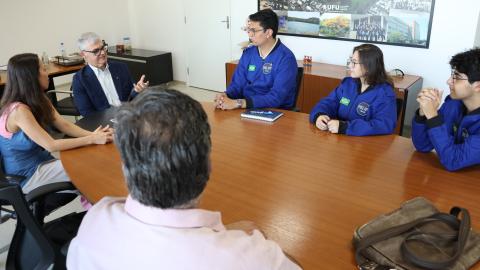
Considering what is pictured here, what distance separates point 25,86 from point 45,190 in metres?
0.63

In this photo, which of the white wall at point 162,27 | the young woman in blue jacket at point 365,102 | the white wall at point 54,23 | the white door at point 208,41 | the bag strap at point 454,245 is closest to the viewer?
the bag strap at point 454,245

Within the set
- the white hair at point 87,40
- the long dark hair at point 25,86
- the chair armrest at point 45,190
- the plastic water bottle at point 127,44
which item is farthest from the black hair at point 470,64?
the plastic water bottle at point 127,44

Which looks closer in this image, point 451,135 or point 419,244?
point 419,244

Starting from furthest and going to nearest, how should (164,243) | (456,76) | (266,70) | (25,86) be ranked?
(266,70) → (25,86) → (456,76) → (164,243)

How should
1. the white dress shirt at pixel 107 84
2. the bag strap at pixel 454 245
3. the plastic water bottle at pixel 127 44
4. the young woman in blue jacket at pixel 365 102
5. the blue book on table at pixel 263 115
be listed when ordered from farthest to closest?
the plastic water bottle at pixel 127 44 < the white dress shirt at pixel 107 84 < the blue book on table at pixel 263 115 < the young woman in blue jacket at pixel 365 102 < the bag strap at pixel 454 245

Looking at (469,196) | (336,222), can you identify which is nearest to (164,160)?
(336,222)

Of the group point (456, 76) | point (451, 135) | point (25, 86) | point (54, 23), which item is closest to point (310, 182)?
point (451, 135)

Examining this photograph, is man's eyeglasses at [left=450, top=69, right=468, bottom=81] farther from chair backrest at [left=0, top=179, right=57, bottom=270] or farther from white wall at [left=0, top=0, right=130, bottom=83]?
white wall at [left=0, top=0, right=130, bottom=83]

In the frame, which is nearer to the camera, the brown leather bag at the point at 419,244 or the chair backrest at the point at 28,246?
the brown leather bag at the point at 419,244

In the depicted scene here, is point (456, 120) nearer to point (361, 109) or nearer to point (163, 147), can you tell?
point (361, 109)

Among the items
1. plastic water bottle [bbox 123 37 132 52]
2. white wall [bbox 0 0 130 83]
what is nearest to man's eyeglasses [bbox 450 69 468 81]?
plastic water bottle [bbox 123 37 132 52]

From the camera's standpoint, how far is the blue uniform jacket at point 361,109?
2168 mm

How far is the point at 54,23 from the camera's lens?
5789 mm

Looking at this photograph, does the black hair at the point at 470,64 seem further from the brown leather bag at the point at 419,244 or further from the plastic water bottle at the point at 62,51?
the plastic water bottle at the point at 62,51
